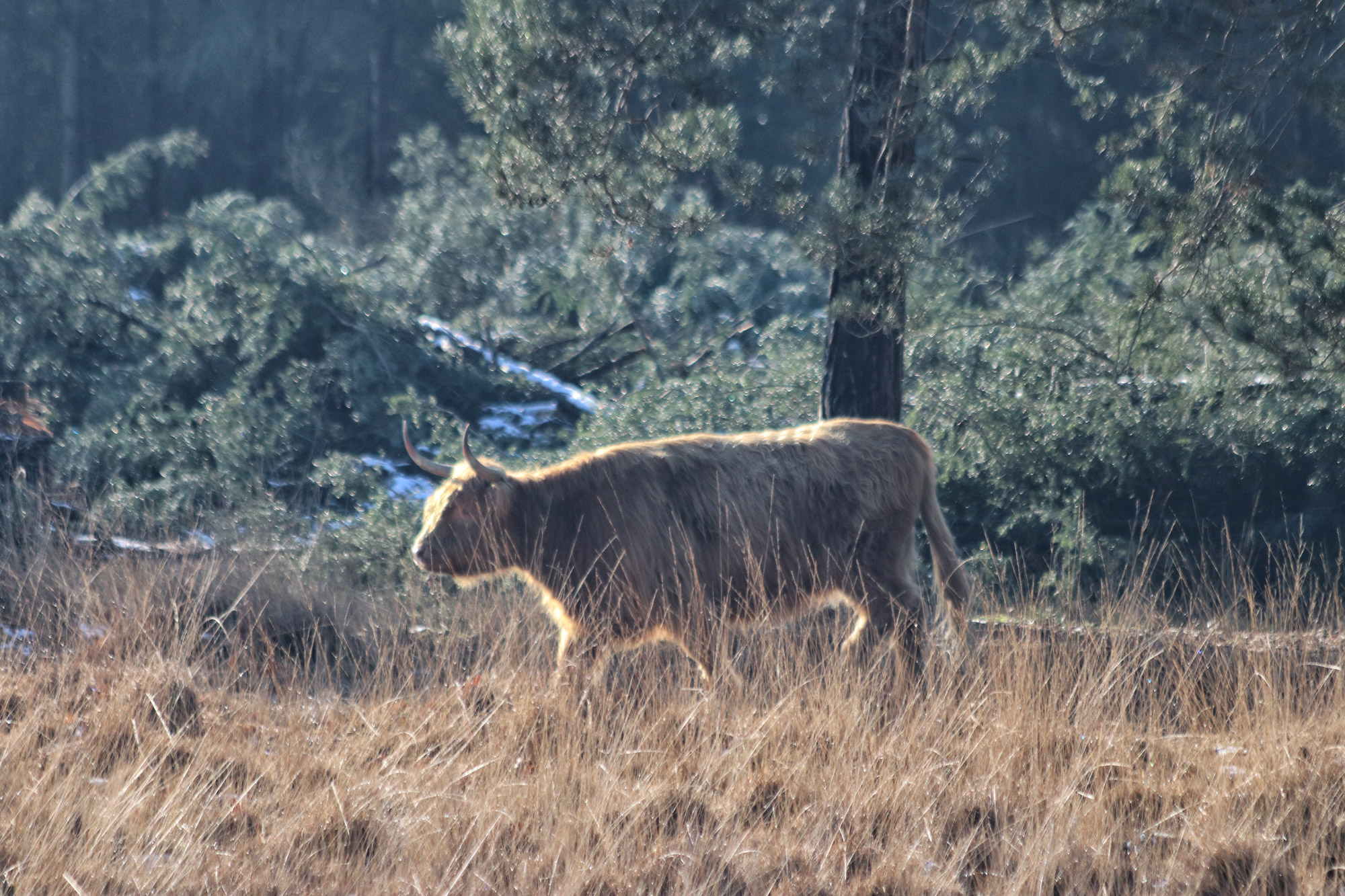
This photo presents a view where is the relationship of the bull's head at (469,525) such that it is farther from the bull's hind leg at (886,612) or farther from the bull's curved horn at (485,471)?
the bull's hind leg at (886,612)

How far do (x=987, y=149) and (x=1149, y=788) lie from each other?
3.44 metres

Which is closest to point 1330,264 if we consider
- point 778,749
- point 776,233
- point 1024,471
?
point 1024,471

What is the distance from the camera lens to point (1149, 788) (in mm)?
3787

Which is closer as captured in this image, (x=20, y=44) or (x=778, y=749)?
(x=778, y=749)

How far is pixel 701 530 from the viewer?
214 inches

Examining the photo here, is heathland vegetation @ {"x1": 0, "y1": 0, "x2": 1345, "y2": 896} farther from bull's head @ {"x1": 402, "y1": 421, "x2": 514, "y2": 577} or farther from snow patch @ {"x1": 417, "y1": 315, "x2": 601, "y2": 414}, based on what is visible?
bull's head @ {"x1": 402, "y1": 421, "x2": 514, "y2": 577}

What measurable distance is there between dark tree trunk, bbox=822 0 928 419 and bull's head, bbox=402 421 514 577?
213 cm

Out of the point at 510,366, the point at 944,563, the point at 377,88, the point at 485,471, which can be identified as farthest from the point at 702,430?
the point at 377,88

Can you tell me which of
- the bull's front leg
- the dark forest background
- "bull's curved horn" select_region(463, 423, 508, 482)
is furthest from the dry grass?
the dark forest background

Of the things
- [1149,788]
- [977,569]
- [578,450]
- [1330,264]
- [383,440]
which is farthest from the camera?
[383,440]

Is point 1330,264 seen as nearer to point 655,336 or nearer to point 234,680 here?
point 234,680

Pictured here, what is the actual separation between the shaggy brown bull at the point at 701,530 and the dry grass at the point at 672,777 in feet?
1.85

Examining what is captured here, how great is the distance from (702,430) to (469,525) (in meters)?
2.93

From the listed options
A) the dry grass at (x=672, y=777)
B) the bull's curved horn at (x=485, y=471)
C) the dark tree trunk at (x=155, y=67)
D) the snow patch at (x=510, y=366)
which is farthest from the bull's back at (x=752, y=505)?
the dark tree trunk at (x=155, y=67)
